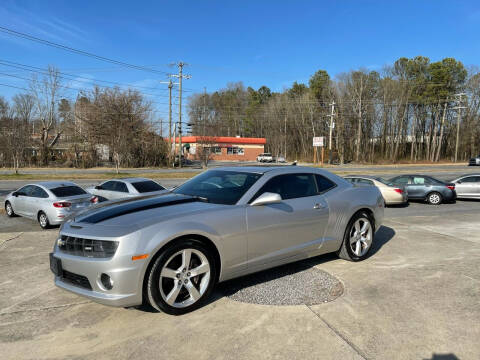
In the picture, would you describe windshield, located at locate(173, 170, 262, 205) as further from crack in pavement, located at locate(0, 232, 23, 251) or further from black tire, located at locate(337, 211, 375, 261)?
crack in pavement, located at locate(0, 232, 23, 251)

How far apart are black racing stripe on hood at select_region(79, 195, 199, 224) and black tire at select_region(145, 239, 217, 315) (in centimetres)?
62

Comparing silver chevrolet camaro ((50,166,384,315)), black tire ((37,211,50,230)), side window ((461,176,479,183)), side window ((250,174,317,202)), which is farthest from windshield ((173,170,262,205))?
side window ((461,176,479,183))

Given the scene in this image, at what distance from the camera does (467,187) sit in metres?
14.3

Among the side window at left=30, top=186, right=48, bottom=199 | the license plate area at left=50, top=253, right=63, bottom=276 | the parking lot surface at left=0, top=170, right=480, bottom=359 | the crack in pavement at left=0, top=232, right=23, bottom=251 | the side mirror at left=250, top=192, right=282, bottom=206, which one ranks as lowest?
the crack in pavement at left=0, top=232, right=23, bottom=251

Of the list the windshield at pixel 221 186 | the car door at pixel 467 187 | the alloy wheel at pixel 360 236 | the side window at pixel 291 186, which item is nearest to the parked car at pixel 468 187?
the car door at pixel 467 187

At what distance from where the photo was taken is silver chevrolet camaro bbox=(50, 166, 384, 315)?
320cm

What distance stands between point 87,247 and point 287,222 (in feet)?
7.50

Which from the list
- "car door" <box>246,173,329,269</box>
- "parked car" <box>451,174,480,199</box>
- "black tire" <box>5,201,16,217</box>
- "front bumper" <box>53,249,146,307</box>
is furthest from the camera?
"parked car" <box>451,174,480,199</box>

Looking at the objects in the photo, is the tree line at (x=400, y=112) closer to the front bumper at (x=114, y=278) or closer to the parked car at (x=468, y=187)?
the parked car at (x=468, y=187)

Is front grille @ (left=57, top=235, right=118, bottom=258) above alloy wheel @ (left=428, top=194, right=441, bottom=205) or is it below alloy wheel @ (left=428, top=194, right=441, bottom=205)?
above

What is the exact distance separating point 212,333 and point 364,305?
68.1 inches

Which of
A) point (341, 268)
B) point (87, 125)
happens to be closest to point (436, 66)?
point (87, 125)

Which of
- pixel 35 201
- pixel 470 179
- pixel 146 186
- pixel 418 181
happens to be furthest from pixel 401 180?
pixel 35 201

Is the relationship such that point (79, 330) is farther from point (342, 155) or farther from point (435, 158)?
point (435, 158)
